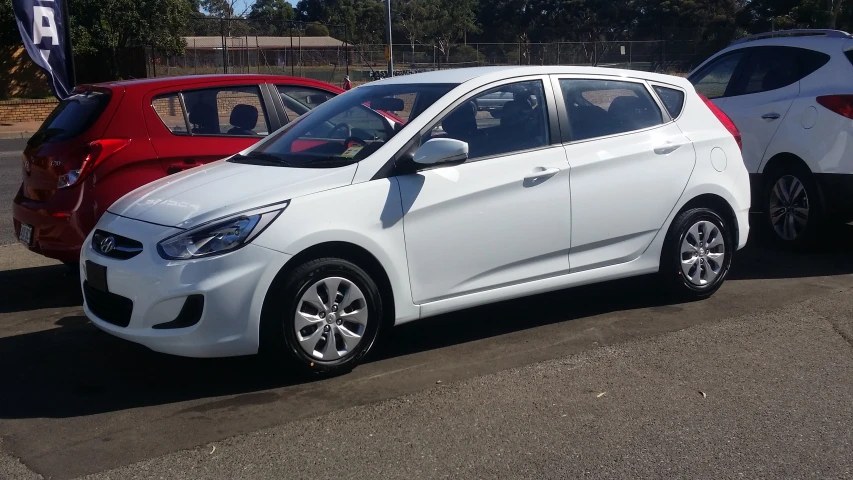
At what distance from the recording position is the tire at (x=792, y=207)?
25.4 ft

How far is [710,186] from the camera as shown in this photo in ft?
21.0

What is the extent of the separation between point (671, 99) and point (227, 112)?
3545mm

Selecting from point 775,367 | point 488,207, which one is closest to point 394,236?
point 488,207

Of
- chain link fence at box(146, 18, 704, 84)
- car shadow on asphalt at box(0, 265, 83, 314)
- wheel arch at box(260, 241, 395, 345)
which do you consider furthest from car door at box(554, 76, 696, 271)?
chain link fence at box(146, 18, 704, 84)

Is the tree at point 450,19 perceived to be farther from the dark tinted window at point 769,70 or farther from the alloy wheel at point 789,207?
the alloy wheel at point 789,207

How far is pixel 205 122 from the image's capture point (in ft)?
23.6

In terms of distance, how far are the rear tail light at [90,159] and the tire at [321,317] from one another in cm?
248

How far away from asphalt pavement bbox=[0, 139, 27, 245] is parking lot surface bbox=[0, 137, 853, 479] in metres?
3.25

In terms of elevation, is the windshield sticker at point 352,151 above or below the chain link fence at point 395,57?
above

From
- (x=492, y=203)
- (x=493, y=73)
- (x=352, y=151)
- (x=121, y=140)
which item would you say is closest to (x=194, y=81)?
(x=121, y=140)

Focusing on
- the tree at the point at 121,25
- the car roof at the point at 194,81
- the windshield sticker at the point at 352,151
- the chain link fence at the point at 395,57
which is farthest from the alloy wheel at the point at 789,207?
the tree at the point at 121,25

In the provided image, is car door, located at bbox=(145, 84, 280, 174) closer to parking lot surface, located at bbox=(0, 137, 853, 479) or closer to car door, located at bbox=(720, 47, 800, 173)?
parking lot surface, located at bbox=(0, 137, 853, 479)

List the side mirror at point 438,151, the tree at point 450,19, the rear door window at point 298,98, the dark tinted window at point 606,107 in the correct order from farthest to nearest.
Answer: the tree at point 450,19
the rear door window at point 298,98
the dark tinted window at point 606,107
the side mirror at point 438,151

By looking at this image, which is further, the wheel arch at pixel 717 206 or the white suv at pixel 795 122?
the white suv at pixel 795 122
